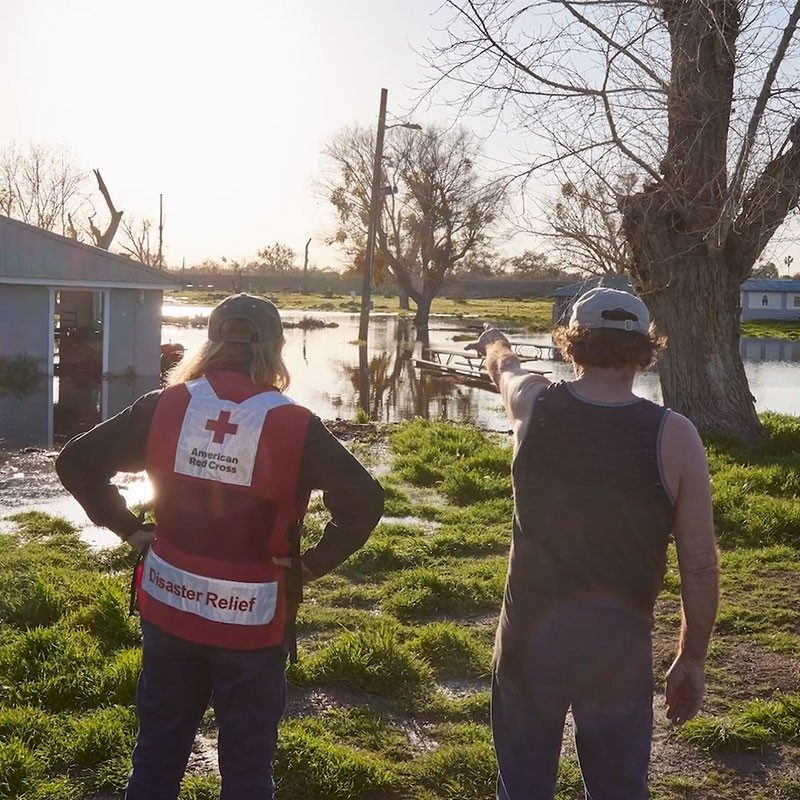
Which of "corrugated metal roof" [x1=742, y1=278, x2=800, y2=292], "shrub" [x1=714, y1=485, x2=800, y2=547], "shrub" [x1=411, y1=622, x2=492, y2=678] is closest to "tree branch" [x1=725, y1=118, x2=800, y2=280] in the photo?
"shrub" [x1=714, y1=485, x2=800, y2=547]

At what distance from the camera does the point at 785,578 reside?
716 centimetres

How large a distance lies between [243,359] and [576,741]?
1564 millimetres

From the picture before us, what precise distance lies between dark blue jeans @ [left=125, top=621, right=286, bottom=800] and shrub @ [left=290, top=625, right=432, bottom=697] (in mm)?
2062

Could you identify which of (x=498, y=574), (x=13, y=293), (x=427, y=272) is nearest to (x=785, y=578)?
(x=498, y=574)

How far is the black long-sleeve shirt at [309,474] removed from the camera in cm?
307

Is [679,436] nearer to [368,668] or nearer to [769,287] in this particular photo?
[368,668]

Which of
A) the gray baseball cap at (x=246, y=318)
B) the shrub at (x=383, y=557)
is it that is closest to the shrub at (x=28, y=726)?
the gray baseball cap at (x=246, y=318)

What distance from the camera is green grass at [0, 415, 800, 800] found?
415 cm

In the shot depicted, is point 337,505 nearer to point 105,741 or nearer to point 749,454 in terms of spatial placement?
point 105,741

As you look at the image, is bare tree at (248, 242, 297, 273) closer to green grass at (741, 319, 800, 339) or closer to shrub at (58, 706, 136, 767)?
green grass at (741, 319, 800, 339)

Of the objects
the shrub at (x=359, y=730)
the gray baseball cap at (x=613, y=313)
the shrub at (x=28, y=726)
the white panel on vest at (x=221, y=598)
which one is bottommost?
the shrub at (x=359, y=730)

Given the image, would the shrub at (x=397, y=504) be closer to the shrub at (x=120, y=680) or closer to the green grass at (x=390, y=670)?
the green grass at (x=390, y=670)

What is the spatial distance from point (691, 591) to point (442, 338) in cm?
4024

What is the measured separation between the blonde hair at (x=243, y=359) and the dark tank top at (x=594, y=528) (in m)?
0.89
